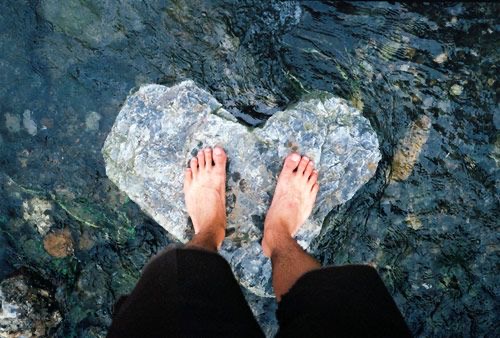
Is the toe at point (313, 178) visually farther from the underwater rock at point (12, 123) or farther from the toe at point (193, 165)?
the underwater rock at point (12, 123)

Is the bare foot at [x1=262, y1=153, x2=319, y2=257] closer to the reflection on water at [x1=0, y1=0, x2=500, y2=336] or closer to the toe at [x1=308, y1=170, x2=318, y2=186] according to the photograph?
the toe at [x1=308, y1=170, x2=318, y2=186]

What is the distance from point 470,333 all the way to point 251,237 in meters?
1.41

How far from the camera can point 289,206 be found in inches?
97.6

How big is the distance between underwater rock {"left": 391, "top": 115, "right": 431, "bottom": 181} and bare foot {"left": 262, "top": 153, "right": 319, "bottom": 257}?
1.55 feet

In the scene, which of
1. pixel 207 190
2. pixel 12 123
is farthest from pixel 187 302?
pixel 12 123

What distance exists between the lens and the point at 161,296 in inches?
66.2

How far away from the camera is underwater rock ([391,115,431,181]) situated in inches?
99.0

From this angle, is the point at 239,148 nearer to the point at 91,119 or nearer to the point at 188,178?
the point at 188,178

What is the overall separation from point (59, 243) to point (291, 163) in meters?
1.48

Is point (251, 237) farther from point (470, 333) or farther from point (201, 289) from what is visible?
point (470, 333)

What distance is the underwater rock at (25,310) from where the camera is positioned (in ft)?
8.59

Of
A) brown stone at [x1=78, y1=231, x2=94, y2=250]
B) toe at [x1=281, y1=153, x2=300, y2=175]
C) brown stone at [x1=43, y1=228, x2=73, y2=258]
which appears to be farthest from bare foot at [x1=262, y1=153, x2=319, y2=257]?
brown stone at [x1=43, y1=228, x2=73, y2=258]

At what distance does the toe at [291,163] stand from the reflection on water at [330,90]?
307 mm

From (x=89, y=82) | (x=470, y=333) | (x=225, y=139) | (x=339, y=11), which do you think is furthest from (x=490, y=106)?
(x=89, y=82)
